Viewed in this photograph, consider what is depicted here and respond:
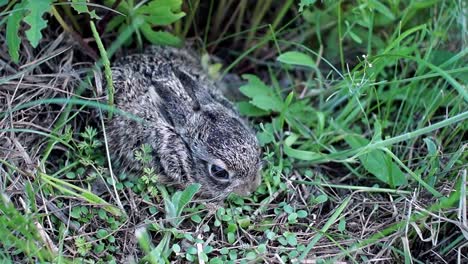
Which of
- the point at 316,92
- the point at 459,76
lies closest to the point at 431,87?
the point at 459,76

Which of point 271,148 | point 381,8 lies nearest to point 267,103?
point 271,148

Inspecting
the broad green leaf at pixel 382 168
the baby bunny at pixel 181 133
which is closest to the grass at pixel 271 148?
the broad green leaf at pixel 382 168

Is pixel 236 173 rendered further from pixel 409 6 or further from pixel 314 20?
pixel 409 6

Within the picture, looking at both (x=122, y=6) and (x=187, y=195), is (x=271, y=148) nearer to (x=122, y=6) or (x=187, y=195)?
→ (x=187, y=195)

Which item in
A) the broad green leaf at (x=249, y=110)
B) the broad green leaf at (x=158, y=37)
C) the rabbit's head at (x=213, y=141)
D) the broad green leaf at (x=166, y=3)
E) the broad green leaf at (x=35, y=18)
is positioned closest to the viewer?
the broad green leaf at (x=35, y=18)

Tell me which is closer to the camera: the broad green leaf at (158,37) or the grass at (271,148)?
the grass at (271,148)

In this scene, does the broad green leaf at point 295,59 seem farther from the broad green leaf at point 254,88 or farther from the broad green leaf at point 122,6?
the broad green leaf at point 122,6

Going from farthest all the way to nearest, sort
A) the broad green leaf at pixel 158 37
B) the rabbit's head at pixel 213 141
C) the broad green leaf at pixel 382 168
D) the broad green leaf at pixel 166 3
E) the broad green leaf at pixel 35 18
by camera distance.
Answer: the broad green leaf at pixel 158 37 < the broad green leaf at pixel 166 3 < the broad green leaf at pixel 382 168 < the rabbit's head at pixel 213 141 < the broad green leaf at pixel 35 18
